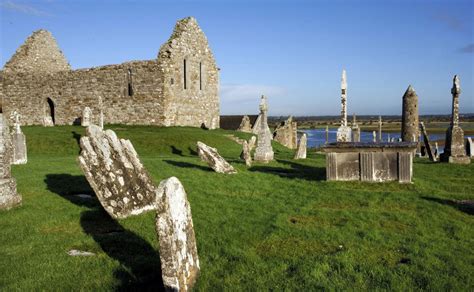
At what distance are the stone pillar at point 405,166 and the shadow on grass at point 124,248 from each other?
8118mm

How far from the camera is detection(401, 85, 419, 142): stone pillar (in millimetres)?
24188

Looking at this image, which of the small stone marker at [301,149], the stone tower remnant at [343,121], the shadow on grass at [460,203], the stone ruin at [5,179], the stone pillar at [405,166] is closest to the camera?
the stone ruin at [5,179]

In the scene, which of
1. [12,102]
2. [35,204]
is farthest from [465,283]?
[12,102]

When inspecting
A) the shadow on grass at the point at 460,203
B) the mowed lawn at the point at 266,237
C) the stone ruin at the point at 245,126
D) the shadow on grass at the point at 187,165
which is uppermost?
the stone ruin at the point at 245,126

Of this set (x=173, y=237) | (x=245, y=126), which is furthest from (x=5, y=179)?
(x=245, y=126)

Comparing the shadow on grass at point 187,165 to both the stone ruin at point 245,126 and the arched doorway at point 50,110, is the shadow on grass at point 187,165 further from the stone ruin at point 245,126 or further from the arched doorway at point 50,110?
the stone ruin at point 245,126

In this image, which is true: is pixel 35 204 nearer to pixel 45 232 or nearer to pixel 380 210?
pixel 45 232

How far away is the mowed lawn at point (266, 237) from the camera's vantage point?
16.4ft

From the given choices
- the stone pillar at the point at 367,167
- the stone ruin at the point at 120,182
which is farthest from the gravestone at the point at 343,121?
the stone ruin at the point at 120,182

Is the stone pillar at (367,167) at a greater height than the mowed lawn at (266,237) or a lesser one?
greater

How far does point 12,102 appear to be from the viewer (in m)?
33.4

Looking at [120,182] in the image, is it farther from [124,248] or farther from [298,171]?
[298,171]

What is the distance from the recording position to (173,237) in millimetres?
4594

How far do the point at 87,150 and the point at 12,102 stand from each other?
2992cm
